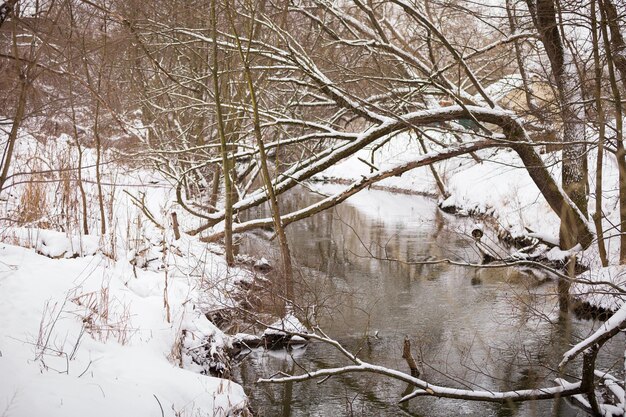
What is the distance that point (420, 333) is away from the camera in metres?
8.59

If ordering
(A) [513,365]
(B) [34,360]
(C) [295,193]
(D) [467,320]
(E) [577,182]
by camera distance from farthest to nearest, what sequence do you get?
1. (C) [295,193]
2. (E) [577,182]
3. (D) [467,320]
4. (A) [513,365]
5. (B) [34,360]

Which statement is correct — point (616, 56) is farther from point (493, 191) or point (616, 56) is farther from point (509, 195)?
point (493, 191)

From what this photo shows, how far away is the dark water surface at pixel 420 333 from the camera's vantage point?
6.59m

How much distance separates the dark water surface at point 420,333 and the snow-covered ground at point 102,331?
118 cm

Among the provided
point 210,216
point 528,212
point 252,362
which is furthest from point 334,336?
point 528,212

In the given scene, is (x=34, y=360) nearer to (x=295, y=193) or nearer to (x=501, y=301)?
(x=501, y=301)

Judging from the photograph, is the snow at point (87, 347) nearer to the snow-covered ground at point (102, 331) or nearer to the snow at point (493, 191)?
the snow-covered ground at point (102, 331)

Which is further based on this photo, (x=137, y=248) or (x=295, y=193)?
(x=295, y=193)

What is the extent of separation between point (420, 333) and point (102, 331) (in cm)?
461

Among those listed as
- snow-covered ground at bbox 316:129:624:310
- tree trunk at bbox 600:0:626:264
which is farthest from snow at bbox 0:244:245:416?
tree trunk at bbox 600:0:626:264

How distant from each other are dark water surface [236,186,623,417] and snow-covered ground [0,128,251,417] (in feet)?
3.86

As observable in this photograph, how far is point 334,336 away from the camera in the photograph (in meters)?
8.50

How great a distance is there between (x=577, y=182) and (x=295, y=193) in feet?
56.0

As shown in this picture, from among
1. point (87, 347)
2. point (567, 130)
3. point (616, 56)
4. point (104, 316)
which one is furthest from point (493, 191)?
point (87, 347)
